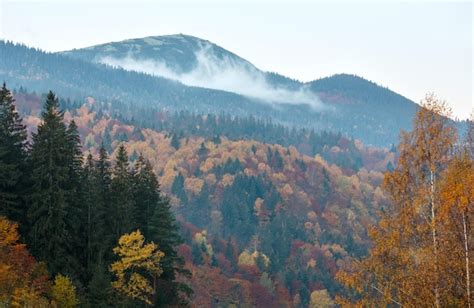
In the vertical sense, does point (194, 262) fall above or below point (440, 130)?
below

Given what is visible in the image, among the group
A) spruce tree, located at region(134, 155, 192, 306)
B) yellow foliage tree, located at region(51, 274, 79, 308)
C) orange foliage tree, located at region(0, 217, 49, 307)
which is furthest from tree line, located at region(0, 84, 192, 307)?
orange foliage tree, located at region(0, 217, 49, 307)

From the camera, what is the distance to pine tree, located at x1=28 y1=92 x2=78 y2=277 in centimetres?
4591

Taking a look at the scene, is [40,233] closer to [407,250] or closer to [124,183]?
[124,183]

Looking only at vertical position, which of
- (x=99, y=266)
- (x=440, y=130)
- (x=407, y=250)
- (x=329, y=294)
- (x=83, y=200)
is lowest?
(x=329, y=294)

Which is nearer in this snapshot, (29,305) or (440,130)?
(440,130)

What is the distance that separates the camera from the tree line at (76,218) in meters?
46.1

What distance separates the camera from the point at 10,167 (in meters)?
46.4

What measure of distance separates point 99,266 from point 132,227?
9.40m

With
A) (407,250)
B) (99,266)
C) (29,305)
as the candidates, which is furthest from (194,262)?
(407,250)

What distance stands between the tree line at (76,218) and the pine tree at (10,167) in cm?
8

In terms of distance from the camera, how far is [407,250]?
22750 millimetres

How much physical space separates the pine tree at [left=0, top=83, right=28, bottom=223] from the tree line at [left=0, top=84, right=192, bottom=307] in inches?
3.0

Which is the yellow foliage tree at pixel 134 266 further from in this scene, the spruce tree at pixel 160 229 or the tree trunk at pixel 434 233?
the tree trunk at pixel 434 233

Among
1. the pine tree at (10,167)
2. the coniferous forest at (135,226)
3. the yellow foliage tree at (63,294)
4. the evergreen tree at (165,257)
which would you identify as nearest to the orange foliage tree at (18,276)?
the coniferous forest at (135,226)
